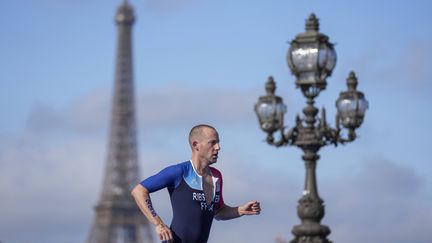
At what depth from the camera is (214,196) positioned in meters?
13.7

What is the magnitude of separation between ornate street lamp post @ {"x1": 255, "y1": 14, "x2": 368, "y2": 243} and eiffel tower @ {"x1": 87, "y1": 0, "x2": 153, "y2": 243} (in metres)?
102

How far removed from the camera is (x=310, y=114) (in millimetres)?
26406

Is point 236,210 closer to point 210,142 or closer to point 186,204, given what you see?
point 186,204

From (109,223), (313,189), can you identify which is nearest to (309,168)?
(313,189)

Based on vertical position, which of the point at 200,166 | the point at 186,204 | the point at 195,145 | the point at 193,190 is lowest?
the point at 186,204

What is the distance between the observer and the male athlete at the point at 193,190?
1340 centimetres

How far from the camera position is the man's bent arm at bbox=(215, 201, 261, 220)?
1382 cm

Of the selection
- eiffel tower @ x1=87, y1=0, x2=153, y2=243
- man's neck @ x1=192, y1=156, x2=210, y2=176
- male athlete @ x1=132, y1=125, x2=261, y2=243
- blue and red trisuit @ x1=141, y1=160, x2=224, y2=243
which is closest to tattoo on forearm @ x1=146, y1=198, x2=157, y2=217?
male athlete @ x1=132, y1=125, x2=261, y2=243

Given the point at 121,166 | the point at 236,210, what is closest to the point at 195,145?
the point at 236,210

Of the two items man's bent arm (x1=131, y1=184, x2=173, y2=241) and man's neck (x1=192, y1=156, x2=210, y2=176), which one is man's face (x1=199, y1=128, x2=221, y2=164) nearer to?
man's neck (x1=192, y1=156, x2=210, y2=176)

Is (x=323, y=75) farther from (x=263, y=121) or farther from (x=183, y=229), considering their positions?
(x=183, y=229)

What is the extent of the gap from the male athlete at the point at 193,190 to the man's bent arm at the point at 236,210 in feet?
0.06

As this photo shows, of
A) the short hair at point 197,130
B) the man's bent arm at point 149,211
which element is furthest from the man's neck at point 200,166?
the man's bent arm at point 149,211

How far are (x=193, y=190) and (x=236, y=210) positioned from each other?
1.57ft
